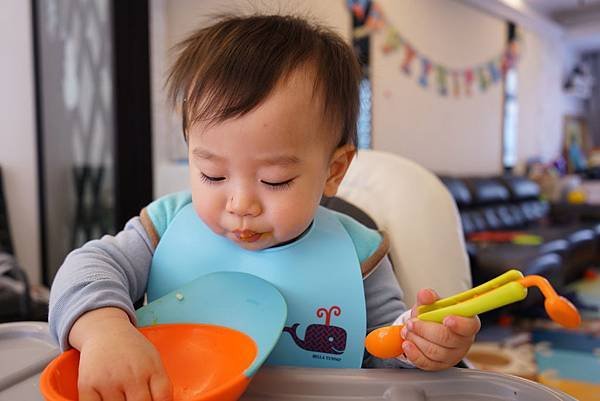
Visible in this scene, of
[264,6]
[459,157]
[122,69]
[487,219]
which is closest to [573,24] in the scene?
[459,157]

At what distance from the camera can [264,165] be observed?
0.64m

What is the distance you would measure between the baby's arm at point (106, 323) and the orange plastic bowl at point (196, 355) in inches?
1.3

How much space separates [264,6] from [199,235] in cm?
41

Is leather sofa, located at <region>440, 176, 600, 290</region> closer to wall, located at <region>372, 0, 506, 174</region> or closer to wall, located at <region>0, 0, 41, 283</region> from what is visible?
wall, located at <region>372, 0, 506, 174</region>

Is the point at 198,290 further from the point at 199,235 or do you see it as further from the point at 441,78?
the point at 441,78

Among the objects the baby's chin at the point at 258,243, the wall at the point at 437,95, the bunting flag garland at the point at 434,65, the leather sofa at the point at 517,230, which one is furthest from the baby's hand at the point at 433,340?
the bunting flag garland at the point at 434,65

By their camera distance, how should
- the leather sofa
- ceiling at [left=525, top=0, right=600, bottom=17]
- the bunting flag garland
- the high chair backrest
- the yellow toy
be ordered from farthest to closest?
ceiling at [left=525, top=0, right=600, bottom=17], the bunting flag garland, the leather sofa, the high chair backrest, the yellow toy

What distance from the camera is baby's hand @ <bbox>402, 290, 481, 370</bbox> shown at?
0.57 metres

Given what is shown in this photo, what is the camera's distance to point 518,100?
608 cm

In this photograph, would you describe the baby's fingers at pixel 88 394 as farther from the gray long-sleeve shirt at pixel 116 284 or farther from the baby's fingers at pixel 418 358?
the baby's fingers at pixel 418 358

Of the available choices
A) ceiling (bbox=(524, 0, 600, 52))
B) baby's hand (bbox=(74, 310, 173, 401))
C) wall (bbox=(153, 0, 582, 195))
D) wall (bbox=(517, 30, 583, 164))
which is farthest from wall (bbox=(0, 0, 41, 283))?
ceiling (bbox=(524, 0, 600, 52))

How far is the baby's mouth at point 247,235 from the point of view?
0.68 meters

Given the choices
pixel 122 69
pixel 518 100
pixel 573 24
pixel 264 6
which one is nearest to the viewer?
pixel 264 6

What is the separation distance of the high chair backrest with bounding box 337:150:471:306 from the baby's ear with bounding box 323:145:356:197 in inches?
12.8
